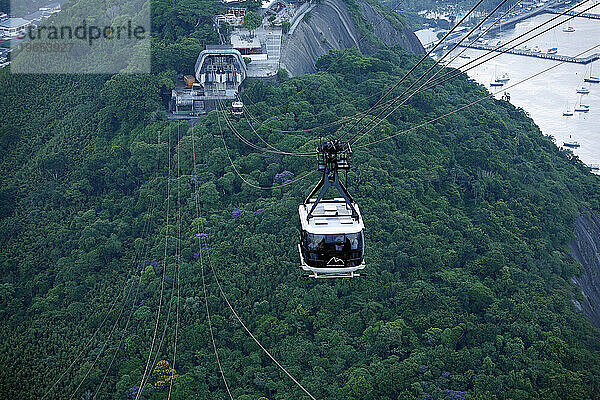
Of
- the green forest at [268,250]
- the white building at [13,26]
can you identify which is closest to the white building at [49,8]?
the white building at [13,26]

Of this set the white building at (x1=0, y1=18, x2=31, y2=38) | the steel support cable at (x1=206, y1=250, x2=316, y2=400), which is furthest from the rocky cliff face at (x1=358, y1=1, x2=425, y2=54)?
the steel support cable at (x1=206, y1=250, x2=316, y2=400)

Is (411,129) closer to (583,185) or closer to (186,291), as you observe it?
(583,185)

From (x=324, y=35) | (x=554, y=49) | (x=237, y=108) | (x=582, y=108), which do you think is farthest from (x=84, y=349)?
(x=554, y=49)

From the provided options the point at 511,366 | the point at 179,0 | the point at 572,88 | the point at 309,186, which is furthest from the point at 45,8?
the point at 511,366

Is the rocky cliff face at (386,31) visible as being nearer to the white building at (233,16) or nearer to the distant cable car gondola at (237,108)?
the white building at (233,16)

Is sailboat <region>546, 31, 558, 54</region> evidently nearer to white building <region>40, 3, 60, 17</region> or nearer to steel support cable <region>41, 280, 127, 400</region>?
white building <region>40, 3, 60, 17</region>

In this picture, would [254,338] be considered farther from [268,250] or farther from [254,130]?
[254,130]
